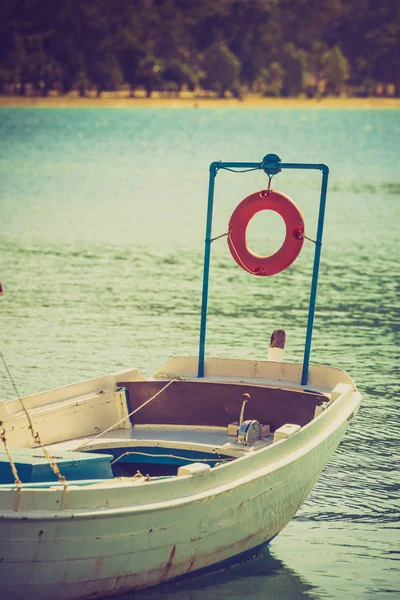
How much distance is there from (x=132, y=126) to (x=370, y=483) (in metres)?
85.5

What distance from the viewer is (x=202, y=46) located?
14775cm

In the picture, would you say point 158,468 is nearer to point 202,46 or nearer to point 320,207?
point 320,207

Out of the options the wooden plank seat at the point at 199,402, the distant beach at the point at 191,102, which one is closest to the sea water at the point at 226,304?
the wooden plank seat at the point at 199,402

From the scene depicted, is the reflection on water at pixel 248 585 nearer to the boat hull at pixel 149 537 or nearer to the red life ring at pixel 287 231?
the boat hull at pixel 149 537

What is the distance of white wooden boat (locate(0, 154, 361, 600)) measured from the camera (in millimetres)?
7973

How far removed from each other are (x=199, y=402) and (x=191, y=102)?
433 feet

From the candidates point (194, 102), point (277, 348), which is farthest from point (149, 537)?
point (194, 102)

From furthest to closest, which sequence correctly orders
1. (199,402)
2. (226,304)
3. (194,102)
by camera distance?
(194,102) → (226,304) → (199,402)

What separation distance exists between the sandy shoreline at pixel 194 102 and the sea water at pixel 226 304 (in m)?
76.3

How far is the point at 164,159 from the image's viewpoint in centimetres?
6234

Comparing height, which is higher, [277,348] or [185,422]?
[277,348]

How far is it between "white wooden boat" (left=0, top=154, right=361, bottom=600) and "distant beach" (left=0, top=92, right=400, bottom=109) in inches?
4516

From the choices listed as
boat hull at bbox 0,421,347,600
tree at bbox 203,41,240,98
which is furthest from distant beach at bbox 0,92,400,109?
boat hull at bbox 0,421,347,600

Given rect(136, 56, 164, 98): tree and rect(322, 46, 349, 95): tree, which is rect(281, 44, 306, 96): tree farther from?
rect(136, 56, 164, 98): tree
